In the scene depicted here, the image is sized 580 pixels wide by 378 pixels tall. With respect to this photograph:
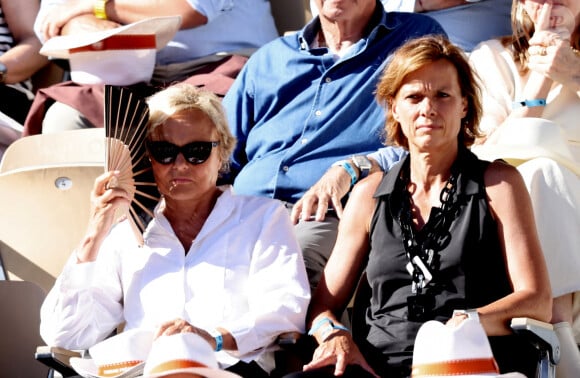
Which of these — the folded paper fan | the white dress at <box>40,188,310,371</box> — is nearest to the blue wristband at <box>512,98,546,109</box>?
the white dress at <box>40,188,310,371</box>

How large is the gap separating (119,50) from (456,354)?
2400 millimetres

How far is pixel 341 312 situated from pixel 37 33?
8.12 feet

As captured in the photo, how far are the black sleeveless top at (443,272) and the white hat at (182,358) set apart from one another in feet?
1.58

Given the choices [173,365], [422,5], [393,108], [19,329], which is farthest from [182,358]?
[422,5]

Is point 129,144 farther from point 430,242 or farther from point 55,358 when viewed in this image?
point 430,242

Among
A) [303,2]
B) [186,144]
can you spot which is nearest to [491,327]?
[186,144]

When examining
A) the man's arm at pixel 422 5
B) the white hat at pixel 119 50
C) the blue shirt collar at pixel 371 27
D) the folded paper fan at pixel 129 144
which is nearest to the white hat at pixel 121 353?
the folded paper fan at pixel 129 144

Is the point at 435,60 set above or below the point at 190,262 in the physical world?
above

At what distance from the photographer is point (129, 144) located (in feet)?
11.9

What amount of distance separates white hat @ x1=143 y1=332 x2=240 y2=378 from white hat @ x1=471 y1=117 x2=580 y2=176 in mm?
1258

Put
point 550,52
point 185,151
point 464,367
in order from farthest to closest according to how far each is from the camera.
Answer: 1. point 550,52
2. point 185,151
3. point 464,367

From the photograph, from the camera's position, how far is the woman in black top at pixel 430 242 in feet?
10.7

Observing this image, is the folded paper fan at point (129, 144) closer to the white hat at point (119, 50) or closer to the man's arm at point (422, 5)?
the white hat at point (119, 50)

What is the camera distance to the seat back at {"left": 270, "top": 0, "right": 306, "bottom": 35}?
5.68m
